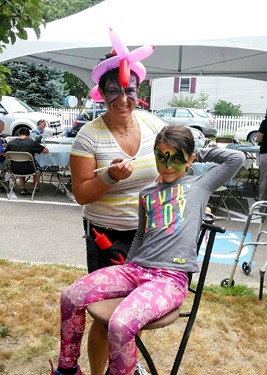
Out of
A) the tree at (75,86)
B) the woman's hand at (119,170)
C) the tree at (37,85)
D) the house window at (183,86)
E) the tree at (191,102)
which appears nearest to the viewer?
the woman's hand at (119,170)

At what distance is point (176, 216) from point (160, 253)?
0.18 metres

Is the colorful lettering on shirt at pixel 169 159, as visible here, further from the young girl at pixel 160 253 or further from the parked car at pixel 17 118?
the parked car at pixel 17 118

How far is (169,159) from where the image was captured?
1.89 meters

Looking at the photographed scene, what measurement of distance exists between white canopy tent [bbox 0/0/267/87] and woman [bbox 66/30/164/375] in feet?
15.5

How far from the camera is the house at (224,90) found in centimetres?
2869

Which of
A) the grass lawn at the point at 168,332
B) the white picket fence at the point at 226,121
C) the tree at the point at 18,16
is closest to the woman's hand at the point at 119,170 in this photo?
the tree at the point at 18,16

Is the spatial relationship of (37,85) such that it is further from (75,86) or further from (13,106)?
(75,86)

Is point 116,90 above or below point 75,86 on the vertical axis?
above

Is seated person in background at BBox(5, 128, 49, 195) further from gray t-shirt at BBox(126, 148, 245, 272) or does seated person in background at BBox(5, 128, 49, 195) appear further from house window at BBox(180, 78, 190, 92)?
house window at BBox(180, 78, 190, 92)

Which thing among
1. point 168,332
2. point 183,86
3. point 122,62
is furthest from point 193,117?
point 122,62

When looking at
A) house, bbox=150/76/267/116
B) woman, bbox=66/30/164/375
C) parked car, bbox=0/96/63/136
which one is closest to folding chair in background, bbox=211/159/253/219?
woman, bbox=66/30/164/375

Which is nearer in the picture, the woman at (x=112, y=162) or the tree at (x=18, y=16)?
the woman at (x=112, y=162)

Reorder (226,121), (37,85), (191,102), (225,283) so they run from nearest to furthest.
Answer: (225,283), (226,121), (37,85), (191,102)

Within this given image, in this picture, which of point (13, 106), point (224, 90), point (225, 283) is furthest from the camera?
point (224, 90)
